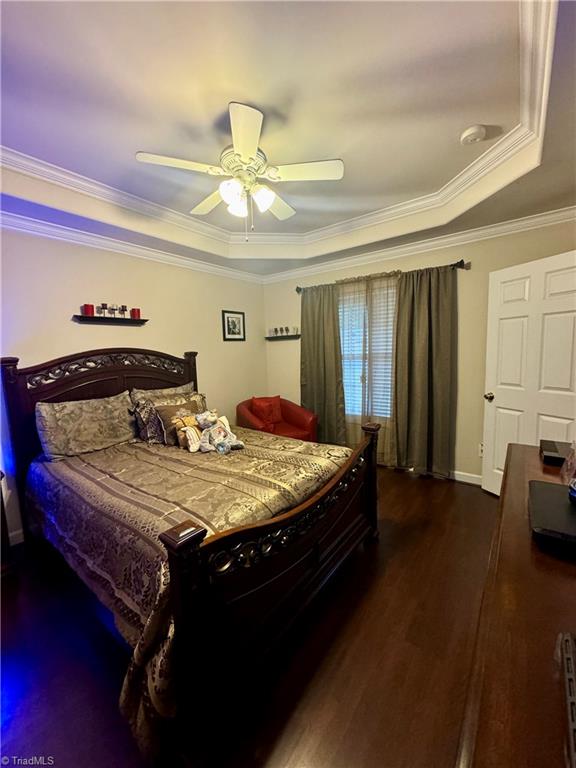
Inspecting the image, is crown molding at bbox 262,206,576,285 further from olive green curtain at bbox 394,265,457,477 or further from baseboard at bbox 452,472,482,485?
baseboard at bbox 452,472,482,485

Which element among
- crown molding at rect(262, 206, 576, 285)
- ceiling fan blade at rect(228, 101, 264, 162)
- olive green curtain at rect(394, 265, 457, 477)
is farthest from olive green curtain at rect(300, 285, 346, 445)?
ceiling fan blade at rect(228, 101, 264, 162)

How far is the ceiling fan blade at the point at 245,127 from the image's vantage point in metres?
1.47

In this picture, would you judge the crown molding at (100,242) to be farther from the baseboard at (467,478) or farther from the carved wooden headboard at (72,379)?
the baseboard at (467,478)

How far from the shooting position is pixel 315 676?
4.85ft

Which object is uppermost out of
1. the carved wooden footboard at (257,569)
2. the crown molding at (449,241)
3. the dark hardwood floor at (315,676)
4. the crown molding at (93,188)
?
the crown molding at (93,188)

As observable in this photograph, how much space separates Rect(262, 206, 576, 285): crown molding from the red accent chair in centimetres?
182

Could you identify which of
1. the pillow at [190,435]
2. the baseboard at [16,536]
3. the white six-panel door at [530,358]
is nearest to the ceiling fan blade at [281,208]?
the pillow at [190,435]

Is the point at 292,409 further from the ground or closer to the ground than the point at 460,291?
closer to the ground

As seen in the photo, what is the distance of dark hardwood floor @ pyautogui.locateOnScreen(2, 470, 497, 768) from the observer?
1.21 meters

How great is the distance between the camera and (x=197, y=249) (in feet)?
11.2

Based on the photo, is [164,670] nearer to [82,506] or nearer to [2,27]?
[82,506]

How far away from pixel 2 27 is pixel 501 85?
230 centimetres

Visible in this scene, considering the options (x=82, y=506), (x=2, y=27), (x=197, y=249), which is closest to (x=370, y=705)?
(x=82, y=506)

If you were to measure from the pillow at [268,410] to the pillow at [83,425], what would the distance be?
156 centimetres
